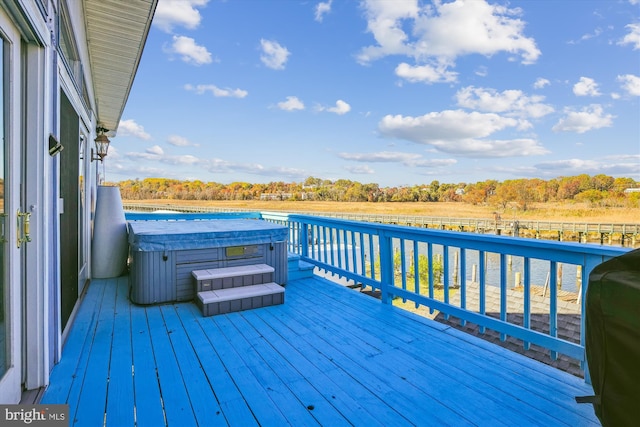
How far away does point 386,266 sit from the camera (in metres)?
3.51

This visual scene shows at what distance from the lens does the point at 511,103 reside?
48656mm

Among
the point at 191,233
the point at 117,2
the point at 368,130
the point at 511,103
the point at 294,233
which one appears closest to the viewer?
the point at 117,2

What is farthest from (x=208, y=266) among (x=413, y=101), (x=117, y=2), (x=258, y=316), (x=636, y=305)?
(x=413, y=101)

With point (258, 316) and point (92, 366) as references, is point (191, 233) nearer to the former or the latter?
point (258, 316)

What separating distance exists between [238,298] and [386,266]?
1.50 m

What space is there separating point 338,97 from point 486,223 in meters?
22.2

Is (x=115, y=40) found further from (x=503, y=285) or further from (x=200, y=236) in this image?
(x=503, y=285)

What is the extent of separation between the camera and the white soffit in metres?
3.13

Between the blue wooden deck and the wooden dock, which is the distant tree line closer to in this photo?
A: the wooden dock

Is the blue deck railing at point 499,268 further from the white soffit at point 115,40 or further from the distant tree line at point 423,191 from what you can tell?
the distant tree line at point 423,191

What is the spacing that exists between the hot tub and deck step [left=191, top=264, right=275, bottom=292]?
127 millimetres

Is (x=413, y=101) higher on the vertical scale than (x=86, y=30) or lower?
higher

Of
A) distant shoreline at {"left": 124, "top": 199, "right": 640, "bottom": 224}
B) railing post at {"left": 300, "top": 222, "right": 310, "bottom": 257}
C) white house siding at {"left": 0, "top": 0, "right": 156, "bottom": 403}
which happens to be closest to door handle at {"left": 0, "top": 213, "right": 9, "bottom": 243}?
white house siding at {"left": 0, "top": 0, "right": 156, "bottom": 403}

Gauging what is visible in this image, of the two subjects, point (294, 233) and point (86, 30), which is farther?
point (294, 233)
